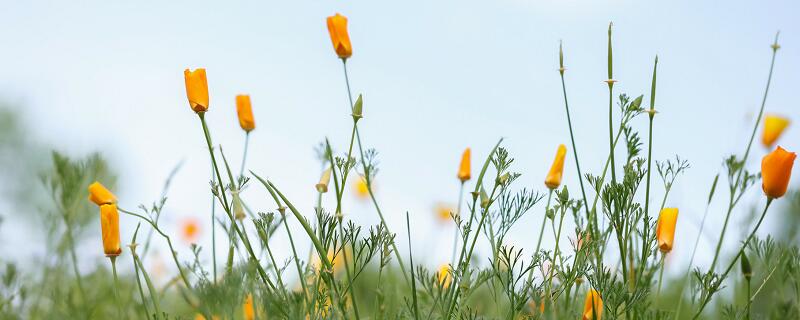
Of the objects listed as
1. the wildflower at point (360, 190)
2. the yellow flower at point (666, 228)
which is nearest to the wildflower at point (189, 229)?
the wildflower at point (360, 190)

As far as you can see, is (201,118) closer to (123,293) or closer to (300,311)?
(300,311)

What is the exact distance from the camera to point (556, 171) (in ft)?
5.28

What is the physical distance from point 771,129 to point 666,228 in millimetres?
890

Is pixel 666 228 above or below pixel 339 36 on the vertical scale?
below

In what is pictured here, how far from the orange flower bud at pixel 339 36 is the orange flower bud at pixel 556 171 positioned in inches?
17.1

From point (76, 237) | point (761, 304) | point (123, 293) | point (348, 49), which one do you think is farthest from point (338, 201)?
point (761, 304)

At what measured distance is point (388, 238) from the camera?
4.50ft

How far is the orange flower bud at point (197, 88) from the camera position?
1.45 m

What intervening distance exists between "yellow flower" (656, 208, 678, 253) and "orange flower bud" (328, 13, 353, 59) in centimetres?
64

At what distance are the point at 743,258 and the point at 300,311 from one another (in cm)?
73

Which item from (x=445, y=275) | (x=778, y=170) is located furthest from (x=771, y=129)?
(x=445, y=275)

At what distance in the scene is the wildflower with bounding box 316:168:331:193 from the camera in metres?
1.50

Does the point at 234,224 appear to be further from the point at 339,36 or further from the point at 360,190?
the point at 360,190

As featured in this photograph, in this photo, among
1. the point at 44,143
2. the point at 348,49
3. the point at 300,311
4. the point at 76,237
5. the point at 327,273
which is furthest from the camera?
the point at 44,143
